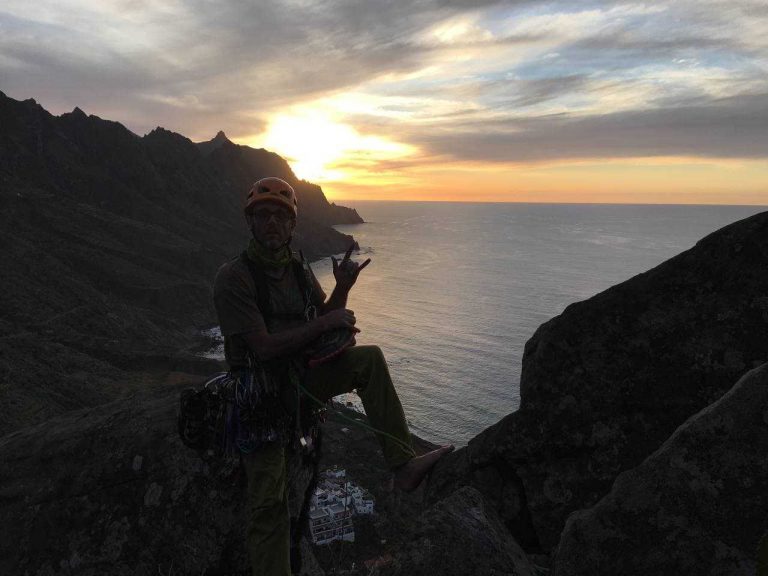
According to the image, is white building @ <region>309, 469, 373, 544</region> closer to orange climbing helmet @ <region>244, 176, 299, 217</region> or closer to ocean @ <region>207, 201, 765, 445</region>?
ocean @ <region>207, 201, 765, 445</region>

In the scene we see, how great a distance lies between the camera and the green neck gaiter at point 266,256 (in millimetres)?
5086

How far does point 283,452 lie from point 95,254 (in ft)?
348

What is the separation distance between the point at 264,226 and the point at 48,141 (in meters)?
156

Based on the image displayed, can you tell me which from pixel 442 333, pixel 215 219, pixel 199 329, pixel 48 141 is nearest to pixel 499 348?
pixel 442 333

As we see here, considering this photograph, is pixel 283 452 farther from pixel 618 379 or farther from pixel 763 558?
pixel 763 558

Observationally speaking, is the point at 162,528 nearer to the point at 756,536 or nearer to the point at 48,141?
the point at 756,536

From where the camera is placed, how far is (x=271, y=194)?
516 centimetres

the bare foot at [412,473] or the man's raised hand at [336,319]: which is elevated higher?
the man's raised hand at [336,319]

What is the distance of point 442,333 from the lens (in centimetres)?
9019

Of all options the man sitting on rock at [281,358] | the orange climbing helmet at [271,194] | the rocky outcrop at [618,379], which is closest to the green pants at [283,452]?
the man sitting on rock at [281,358]

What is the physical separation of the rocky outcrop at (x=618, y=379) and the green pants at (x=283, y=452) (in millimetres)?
966

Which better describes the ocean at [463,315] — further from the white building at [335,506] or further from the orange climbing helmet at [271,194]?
the orange climbing helmet at [271,194]

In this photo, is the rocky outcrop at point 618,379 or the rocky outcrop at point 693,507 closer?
the rocky outcrop at point 693,507

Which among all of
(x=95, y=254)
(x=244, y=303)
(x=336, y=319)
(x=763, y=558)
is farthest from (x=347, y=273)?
(x=95, y=254)
